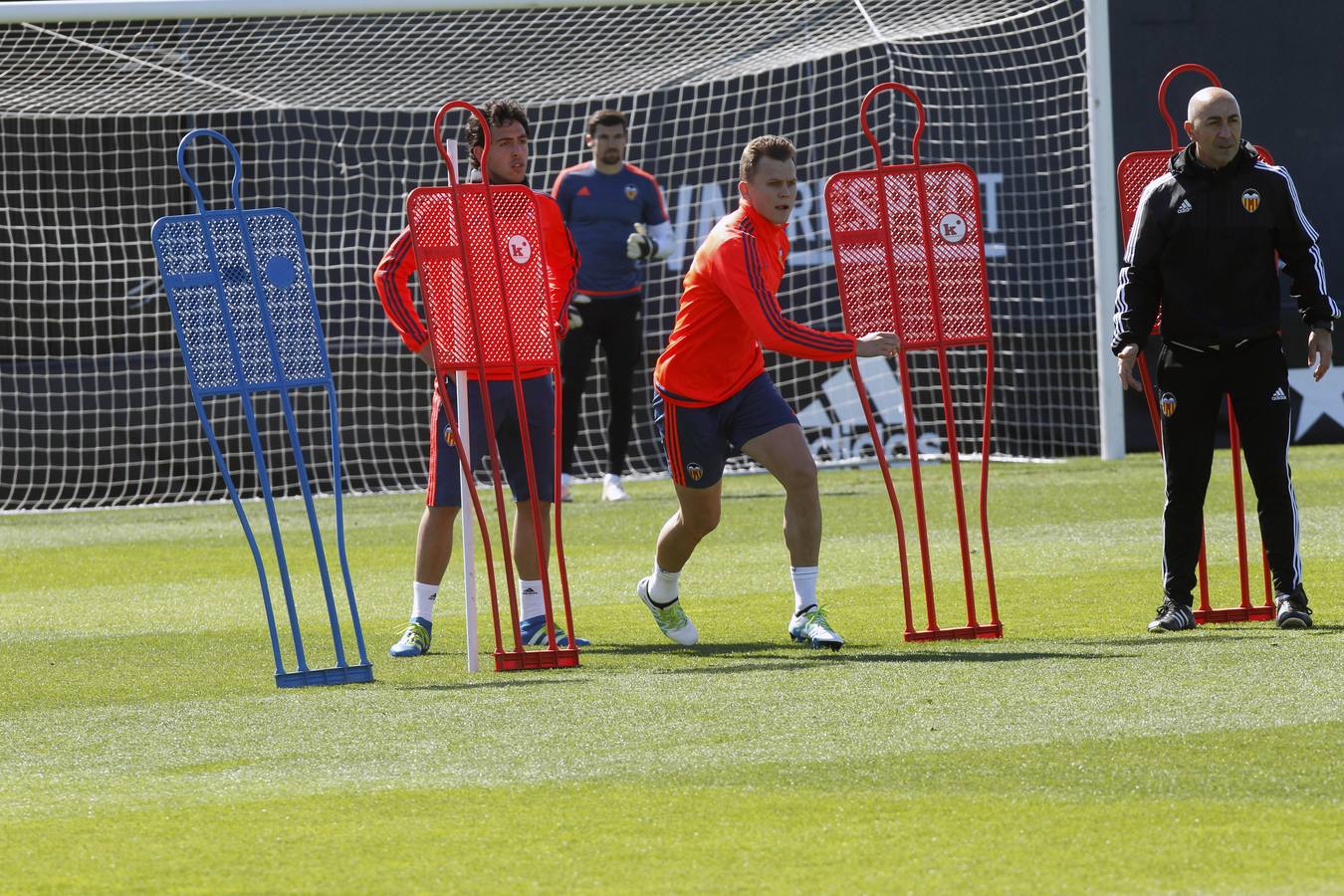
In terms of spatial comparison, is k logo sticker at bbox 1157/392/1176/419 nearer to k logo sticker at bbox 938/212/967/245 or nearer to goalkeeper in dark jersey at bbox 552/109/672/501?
k logo sticker at bbox 938/212/967/245

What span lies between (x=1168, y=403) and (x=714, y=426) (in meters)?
1.53

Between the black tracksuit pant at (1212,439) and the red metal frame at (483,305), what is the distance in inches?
80.8

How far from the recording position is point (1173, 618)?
6520 mm

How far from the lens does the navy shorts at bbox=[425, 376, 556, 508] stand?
6695mm

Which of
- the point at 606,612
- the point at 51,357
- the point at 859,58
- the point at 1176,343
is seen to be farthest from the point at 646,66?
the point at 1176,343

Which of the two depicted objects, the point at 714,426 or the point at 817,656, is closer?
the point at 817,656

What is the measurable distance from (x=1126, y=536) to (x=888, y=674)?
407cm

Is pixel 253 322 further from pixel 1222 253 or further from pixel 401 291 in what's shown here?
pixel 1222 253

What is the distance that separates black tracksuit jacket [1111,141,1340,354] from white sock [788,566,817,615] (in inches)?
49.0

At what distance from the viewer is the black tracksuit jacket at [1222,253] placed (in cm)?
643

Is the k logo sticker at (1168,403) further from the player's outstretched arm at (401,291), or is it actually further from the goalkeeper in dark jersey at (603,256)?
the goalkeeper in dark jersey at (603,256)

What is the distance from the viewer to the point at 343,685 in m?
5.95

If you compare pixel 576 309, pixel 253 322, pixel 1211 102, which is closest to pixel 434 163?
pixel 576 309

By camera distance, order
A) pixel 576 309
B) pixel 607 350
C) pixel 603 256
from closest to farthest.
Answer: pixel 603 256
pixel 576 309
pixel 607 350
